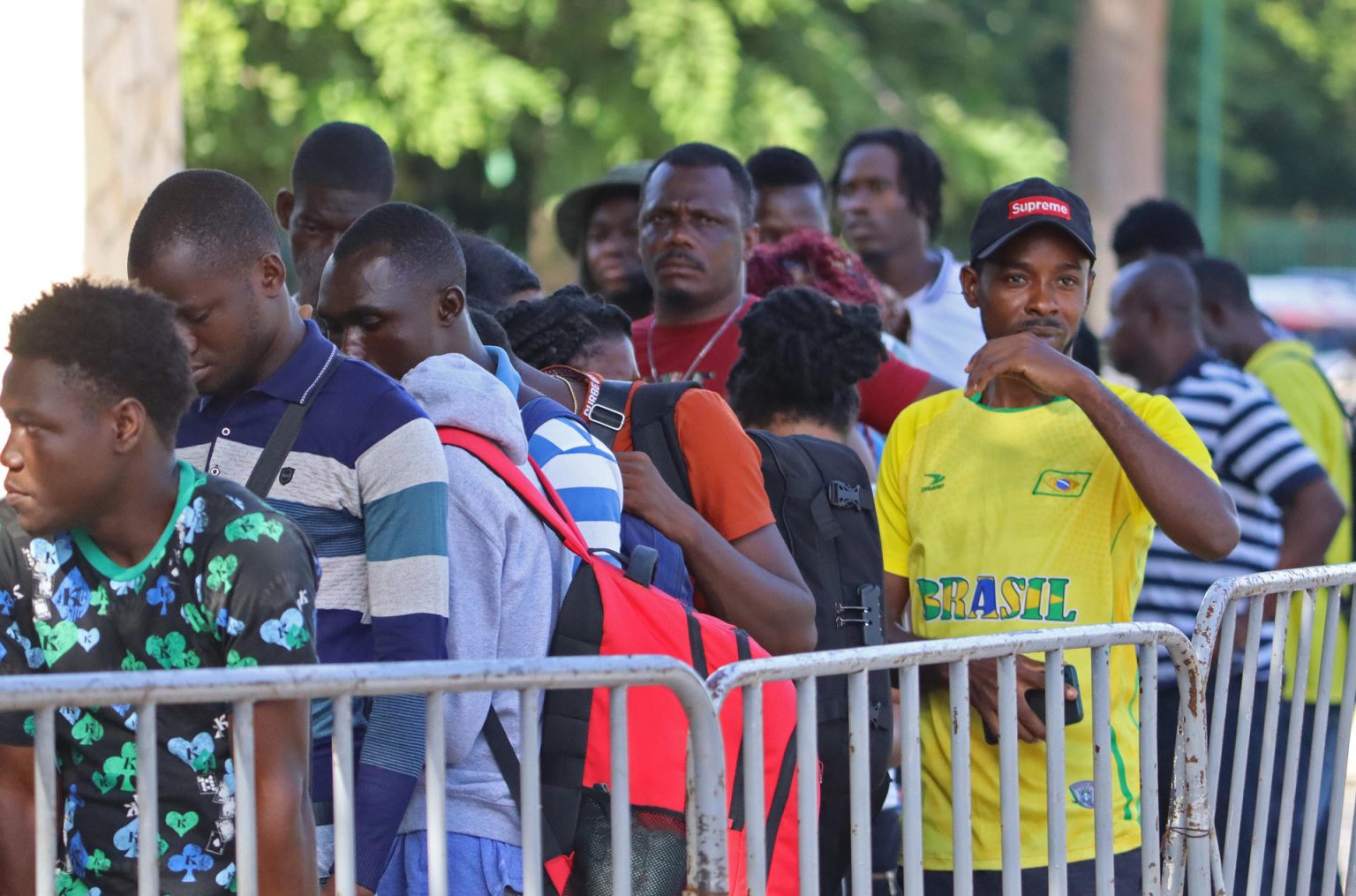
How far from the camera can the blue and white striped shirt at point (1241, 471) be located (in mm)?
5031

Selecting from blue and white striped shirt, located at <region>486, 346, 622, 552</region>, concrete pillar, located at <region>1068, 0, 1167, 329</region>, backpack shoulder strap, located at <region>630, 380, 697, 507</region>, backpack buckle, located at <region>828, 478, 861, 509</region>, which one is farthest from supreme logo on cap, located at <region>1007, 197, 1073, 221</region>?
concrete pillar, located at <region>1068, 0, 1167, 329</region>

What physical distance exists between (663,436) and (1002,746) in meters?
0.90

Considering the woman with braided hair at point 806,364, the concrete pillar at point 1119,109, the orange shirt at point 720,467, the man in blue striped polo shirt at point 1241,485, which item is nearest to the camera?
the orange shirt at point 720,467

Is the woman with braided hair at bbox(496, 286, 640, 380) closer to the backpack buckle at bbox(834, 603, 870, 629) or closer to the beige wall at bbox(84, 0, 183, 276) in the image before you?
the backpack buckle at bbox(834, 603, 870, 629)

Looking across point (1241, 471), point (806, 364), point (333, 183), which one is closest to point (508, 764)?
point (806, 364)

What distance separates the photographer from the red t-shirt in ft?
15.1

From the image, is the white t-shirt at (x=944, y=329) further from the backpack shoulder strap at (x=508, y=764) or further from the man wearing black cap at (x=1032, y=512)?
the backpack shoulder strap at (x=508, y=764)

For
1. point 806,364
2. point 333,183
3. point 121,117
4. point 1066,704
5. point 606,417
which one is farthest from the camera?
point 121,117

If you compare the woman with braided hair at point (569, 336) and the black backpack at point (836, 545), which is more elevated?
the woman with braided hair at point (569, 336)

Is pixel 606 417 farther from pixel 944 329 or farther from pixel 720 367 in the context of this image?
pixel 944 329

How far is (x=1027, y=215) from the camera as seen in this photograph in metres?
3.56

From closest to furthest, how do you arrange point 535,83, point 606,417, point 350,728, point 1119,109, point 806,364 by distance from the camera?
point 350,728 < point 606,417 < point 806,364 < point 535,83 < point 1119,109

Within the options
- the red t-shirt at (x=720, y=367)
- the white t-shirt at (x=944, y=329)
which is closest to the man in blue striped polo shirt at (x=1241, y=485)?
the white t-shirt at (x=944, y=329)

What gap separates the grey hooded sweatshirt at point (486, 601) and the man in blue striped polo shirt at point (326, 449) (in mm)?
92
